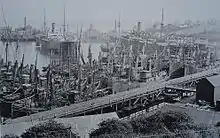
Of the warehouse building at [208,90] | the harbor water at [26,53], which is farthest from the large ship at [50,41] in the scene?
the warehouse building at [208,90]

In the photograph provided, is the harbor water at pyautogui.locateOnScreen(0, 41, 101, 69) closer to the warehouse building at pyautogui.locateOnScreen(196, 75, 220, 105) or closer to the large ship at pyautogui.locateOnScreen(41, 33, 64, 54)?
the large ship at pyautogui.locateOnScreen(41, 33, 64, 54)

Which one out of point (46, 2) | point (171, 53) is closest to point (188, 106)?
point (171, 53)

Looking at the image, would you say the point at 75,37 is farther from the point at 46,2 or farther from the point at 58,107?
the point at 58,107

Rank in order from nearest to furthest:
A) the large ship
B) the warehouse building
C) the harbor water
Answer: the harbor water
the large ship
the warehouse building

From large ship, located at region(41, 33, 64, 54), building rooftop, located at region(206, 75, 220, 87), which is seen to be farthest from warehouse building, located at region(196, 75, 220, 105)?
large ship, located at region(41, 33, 64, 54)

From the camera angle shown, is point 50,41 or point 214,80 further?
point 214,80

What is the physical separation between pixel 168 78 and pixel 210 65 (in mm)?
606

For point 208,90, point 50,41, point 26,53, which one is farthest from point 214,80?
point 26,53

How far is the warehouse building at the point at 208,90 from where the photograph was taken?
3.56m

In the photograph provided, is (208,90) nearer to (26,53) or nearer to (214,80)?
(214,80)

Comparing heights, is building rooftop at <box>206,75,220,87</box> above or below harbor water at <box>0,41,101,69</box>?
below

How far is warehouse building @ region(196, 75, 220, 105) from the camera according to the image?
140 inches

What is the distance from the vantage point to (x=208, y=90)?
3586mm

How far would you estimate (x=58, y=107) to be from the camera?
10.2 feet
